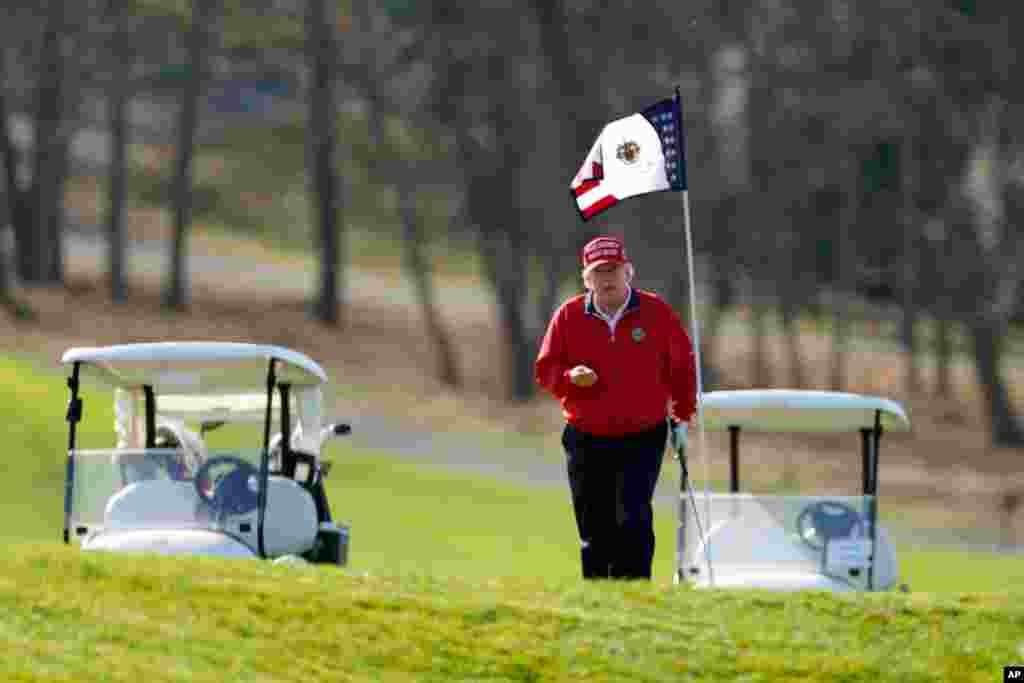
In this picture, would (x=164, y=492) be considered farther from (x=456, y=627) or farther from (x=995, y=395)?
(x=995, y=395)

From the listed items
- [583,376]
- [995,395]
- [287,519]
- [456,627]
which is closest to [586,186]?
[583,376]

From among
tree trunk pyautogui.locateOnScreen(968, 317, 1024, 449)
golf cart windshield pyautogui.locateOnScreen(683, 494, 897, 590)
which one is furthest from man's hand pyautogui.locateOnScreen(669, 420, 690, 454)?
tree trunk pyautogui.locateOnScreen(968, 317, 1024, 449)

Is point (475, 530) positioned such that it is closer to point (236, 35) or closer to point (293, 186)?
point (236, 35)

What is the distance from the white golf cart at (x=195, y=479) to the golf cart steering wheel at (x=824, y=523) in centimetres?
278

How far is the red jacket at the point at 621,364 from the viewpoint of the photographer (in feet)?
36.8

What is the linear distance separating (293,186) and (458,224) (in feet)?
76.3

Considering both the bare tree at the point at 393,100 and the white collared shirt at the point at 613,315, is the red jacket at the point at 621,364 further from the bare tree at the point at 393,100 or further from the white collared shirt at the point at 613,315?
the bare tree at the point at 393,100

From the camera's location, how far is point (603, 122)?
47500 millimetres

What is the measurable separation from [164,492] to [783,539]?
360 centimetres

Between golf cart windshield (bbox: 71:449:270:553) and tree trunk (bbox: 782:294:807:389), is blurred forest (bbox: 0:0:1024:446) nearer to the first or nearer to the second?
tree trunk (bbox: 782:294:807:389)

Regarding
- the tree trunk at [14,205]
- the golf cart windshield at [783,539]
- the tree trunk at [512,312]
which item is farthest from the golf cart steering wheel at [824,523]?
the tree trunk at [14,205]

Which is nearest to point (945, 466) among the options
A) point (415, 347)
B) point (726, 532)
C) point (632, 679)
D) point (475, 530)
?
point (415, 347)

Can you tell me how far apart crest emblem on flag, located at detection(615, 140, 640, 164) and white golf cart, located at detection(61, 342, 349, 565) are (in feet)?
7.66

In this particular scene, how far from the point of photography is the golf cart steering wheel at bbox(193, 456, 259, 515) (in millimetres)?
12789
